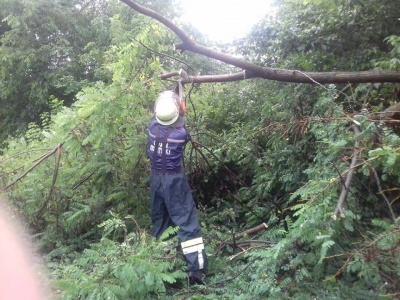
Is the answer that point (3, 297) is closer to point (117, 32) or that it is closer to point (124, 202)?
point (124, 202)

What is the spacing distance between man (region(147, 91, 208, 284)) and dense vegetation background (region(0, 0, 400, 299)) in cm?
34

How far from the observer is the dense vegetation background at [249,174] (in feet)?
11.1

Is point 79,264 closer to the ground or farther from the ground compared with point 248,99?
closer to the ground

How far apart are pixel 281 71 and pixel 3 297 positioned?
3.54 metres

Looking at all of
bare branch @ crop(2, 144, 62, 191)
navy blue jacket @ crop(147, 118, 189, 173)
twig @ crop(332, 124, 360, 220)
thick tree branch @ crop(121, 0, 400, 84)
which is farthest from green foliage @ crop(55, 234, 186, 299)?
thick tree branch @ crop(121, 0, 400, 84)

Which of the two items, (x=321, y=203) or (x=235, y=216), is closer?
(x=321, y=203)

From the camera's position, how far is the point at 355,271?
3.23 m

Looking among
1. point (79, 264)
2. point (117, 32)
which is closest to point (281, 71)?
point (79, 264)

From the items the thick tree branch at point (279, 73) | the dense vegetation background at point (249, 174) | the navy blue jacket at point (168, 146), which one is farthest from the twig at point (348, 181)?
the navy blue jacket at point (168, 146)

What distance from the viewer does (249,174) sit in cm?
630

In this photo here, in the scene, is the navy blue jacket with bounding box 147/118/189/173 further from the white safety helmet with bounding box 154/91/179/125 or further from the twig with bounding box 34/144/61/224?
the twig with bounding box 34/144/61/224

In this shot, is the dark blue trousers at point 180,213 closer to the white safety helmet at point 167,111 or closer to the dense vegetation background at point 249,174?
the dense vegetation background at point 249,174

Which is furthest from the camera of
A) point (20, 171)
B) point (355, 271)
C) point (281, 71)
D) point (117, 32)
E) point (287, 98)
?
point (117, 32)

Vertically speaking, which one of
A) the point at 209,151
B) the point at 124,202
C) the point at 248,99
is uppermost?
the point at 248,99
